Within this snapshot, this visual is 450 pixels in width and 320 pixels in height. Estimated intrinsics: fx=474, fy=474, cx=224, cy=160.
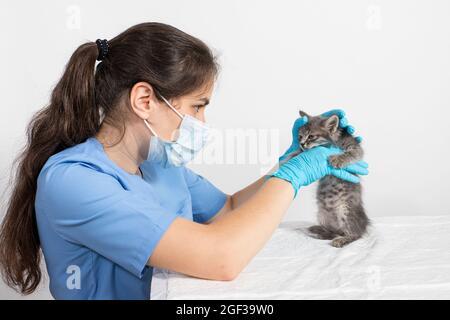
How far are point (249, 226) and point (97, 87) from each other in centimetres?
61

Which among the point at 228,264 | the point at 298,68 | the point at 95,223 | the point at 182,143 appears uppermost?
the point at 298,68

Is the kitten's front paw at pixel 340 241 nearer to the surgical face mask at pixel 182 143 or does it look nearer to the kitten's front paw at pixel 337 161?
the kitten's front paw at pixel 337 161

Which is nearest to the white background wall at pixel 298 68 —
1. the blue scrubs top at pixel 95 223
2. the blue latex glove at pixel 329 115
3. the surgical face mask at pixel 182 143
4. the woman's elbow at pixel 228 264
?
the blue latex glove at pixel 329 115

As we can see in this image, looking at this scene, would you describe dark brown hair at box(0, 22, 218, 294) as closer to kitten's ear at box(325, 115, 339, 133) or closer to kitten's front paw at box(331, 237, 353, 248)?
kitten's ear at box(325, 115, 339, 133)

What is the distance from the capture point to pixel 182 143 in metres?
1.47

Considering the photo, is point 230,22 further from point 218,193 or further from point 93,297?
point 93,297

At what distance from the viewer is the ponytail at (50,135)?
1.38 meters

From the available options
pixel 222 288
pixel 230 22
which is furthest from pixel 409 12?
pixel 222 288

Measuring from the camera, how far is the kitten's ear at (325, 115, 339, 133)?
1.72 meters

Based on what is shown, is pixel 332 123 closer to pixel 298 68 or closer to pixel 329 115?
pixel 329 115

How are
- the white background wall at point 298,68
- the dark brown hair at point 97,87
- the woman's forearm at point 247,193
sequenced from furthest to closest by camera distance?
the white background wall at point 298,68
the woman's forearm at point 247,193
the dark brown hair at point 97,87

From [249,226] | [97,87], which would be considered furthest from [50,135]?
[249,226]
